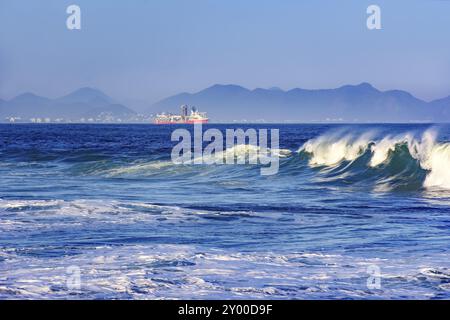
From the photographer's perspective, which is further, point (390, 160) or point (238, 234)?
point (390, 160)

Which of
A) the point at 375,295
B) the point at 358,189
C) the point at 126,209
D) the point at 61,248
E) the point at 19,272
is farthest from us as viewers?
the point at 358,189

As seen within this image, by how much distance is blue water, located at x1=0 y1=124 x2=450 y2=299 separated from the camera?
9438mm

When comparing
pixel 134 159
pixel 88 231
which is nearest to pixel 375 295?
pixel 88 231

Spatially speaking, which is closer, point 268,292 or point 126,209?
point 268,292

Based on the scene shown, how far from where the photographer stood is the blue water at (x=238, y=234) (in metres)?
9.44

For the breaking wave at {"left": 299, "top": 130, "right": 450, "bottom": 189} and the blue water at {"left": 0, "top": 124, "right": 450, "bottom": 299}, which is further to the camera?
the breaking wave at {"left": 299, "top": 130, "right": 450, "bottom": 189}

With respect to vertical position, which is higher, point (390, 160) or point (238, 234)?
point (390, 160)

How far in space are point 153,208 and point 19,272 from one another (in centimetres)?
730

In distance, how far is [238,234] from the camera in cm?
1348

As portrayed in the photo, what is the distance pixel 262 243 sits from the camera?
41.0 feet

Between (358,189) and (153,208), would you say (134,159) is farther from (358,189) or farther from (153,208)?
(153,208)

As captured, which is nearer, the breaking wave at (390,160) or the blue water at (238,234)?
the blue water at (238,234)
